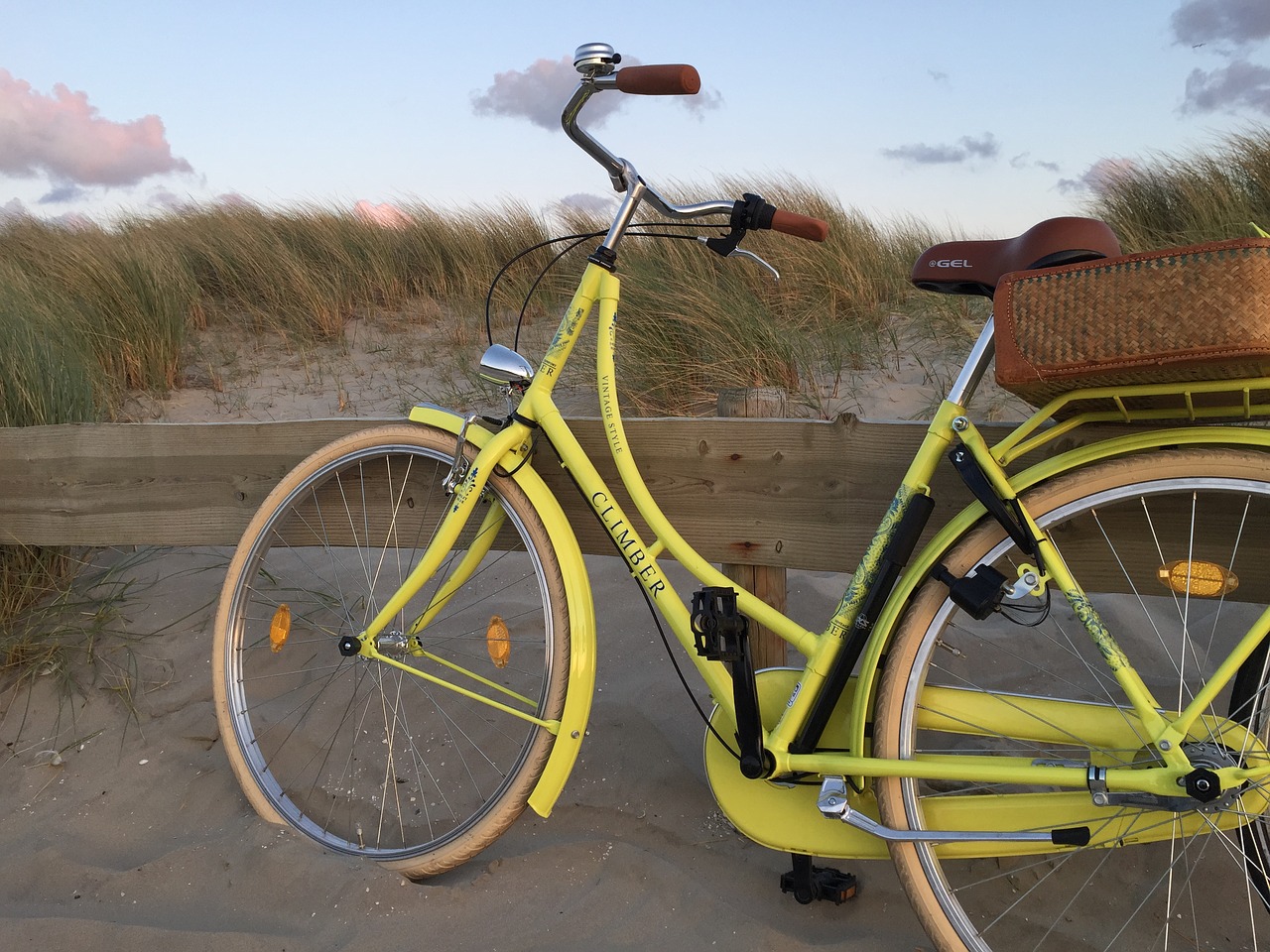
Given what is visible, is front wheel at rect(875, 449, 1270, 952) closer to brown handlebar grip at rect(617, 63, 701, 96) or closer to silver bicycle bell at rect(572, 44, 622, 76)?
brown handlebar grip at rect(617, 63, 701, 96)

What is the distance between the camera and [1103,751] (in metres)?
1.81

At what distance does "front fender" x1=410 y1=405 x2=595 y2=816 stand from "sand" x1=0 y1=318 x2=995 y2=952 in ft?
0.66

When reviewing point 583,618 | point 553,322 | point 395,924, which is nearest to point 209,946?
point 395,924

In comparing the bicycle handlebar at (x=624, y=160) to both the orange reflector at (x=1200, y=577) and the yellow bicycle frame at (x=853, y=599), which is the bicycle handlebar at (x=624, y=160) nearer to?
the yellow bicycle frame at (x=853, y=599)

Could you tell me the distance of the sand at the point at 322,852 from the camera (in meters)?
2.00

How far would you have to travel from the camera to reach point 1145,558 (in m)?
2.18

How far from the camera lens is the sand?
2.00 m

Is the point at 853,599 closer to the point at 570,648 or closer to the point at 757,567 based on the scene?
the point at 757,567

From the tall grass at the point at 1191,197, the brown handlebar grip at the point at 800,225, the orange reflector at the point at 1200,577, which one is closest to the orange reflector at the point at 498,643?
the brown handlebar grip at the point at 800,225

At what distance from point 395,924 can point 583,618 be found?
0.76m

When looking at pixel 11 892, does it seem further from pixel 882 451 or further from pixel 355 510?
pixel 882 451

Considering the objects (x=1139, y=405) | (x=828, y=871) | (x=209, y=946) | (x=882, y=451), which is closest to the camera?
(x=1139, y=405)

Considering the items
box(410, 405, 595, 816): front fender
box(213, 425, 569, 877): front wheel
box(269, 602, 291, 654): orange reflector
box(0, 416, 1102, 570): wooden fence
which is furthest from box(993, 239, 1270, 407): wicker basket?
box(269, 602, 291, 654): orange reflector

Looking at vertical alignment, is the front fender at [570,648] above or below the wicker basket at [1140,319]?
below
